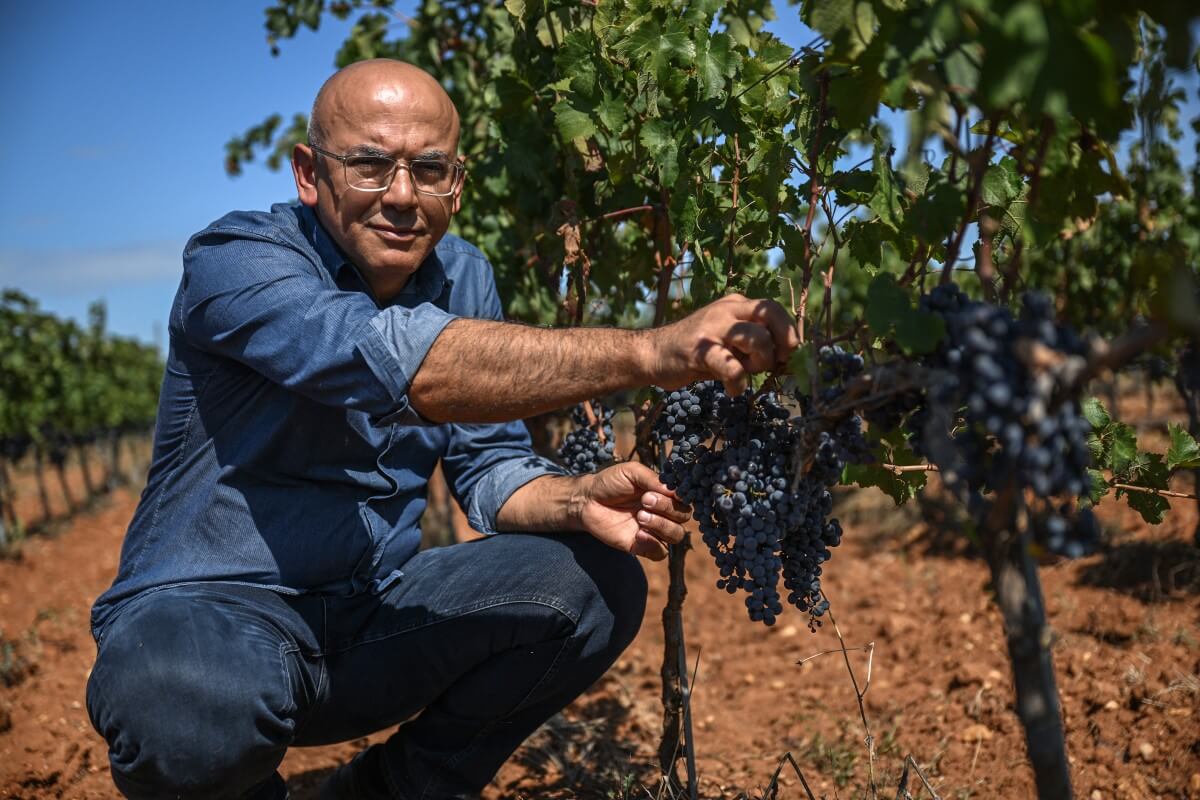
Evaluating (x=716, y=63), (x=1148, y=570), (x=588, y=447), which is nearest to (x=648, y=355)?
(x=716, y=63)

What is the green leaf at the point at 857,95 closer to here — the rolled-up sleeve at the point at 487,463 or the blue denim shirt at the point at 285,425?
the blue denim shirt at the point at 285,425

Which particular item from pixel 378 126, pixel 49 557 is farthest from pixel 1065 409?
pixel 49 557

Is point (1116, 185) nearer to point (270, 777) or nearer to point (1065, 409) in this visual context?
point (1065, 409)

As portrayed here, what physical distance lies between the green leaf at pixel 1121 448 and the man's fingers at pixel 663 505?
38.3 inches

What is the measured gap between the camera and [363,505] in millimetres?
2543

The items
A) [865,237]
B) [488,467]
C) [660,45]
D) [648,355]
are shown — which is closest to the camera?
[648,355]

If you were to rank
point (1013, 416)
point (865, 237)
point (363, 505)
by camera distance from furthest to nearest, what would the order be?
point (363, 505)
point (865, 237)
point (1013, 416)

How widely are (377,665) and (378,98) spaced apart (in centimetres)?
135

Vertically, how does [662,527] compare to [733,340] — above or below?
below

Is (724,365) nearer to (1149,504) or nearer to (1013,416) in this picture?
(1013,416)

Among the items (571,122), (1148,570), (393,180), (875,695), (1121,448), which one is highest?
(571,122)

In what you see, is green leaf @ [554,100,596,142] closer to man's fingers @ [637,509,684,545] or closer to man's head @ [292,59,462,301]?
man's head @ [292,59,462,301]

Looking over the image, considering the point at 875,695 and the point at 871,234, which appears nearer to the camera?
the point at 871,234

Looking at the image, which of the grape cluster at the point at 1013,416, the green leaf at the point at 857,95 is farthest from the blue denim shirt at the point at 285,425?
the grape cluster at the point at 1013,416
